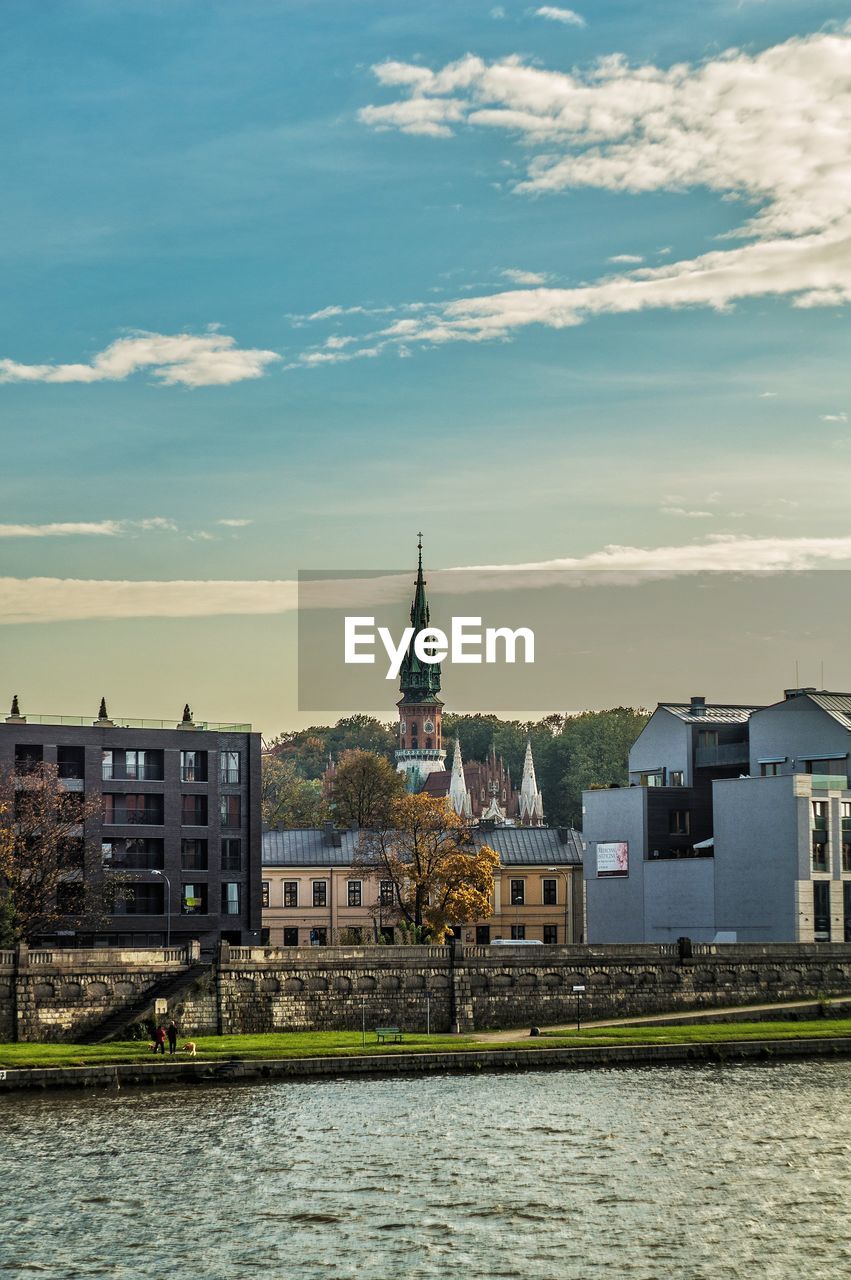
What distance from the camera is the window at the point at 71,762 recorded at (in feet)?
405

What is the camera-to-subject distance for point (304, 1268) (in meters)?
47.9

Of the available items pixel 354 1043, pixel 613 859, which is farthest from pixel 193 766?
pixel 354 1043

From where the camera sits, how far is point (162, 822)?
126188mm

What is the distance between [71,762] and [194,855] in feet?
35.5

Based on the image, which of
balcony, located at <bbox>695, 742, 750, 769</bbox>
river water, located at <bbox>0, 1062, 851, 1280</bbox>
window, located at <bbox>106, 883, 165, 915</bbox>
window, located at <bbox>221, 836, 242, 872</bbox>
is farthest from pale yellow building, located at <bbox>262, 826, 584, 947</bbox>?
river water, located at <bbox>0, 1062, 851, 1280</bbox>

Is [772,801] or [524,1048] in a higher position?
[772,801]

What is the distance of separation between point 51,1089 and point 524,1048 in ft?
72.9

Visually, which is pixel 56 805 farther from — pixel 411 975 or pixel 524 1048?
pixel 524 1048

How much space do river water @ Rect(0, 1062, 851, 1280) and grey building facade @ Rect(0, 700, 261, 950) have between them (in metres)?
45.5

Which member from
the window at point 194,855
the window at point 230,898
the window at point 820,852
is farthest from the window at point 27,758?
the window at point 820,852

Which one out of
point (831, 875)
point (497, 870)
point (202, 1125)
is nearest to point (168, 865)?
point (497, 870)

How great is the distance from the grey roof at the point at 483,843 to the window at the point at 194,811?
64.7 ft

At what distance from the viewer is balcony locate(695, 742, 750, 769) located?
420 feet

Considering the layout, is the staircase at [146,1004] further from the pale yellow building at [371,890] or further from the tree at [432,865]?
the pale yellow building at [371,890]
